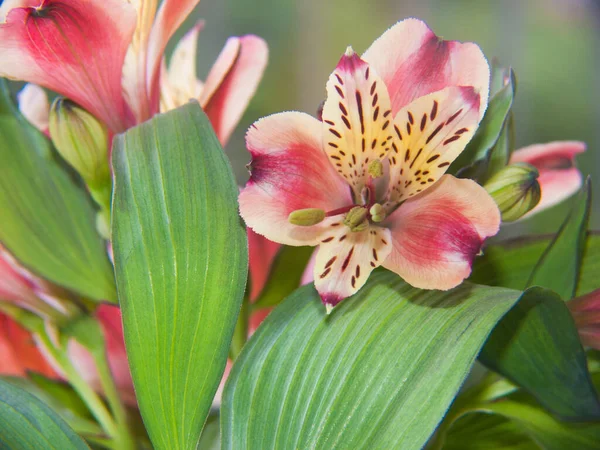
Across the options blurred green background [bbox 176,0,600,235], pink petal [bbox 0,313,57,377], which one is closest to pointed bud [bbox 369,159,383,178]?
pink petal [bbox 0,313,57,377]

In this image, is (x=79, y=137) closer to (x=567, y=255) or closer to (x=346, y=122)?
(x=346, y=122)

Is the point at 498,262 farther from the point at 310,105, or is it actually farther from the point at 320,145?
the point at 310,105

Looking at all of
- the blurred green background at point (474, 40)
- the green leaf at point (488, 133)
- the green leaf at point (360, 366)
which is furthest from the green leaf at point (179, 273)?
the blurred green background at point (474, 40)

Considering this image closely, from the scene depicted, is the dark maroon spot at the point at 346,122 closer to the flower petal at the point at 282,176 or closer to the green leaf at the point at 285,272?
the flower petal at the point at 282,176

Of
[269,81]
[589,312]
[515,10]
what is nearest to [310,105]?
[269,81]

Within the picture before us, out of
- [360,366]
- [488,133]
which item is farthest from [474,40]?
[360,366]

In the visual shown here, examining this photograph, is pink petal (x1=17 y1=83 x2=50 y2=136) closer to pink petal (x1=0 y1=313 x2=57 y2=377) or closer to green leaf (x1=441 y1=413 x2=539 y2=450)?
pink petal (x1=0 y1=313 x2=57 y2=377)
